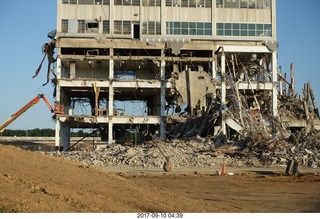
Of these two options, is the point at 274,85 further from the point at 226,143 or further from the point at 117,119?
the point at 117,119

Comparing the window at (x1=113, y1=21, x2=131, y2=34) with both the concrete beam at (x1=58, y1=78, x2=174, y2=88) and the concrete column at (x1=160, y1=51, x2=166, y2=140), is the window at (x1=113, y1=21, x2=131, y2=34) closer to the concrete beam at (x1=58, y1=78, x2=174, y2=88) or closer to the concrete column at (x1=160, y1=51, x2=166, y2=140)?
the concrete column at (x1=160, y1=51, x2=166, y2=140)

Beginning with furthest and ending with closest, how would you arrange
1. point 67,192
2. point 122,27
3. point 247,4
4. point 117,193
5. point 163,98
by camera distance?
point 247,4
point 122,27
point 163,98
point 117,193
point 67,192

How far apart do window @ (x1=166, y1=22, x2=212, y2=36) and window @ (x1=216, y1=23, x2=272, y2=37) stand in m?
1.40

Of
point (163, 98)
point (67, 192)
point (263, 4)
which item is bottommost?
point (67, 192)

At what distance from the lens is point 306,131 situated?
3878 centimetres

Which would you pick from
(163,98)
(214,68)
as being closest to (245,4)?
(214,68)

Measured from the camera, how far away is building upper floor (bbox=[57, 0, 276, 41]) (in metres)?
50.7

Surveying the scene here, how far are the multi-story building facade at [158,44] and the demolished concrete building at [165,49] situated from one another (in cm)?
11

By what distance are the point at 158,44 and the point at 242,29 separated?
986cm

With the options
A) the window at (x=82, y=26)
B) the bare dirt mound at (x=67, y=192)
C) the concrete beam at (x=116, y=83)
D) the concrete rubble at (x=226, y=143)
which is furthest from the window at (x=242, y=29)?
the bare dirt mound at (x=67, y=192)

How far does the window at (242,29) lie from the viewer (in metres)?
51.8

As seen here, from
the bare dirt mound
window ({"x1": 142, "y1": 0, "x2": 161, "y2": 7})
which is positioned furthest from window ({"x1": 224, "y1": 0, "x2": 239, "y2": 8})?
the bare dirt mound

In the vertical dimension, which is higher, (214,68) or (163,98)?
(214,68)

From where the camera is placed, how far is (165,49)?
51000 millimetres
